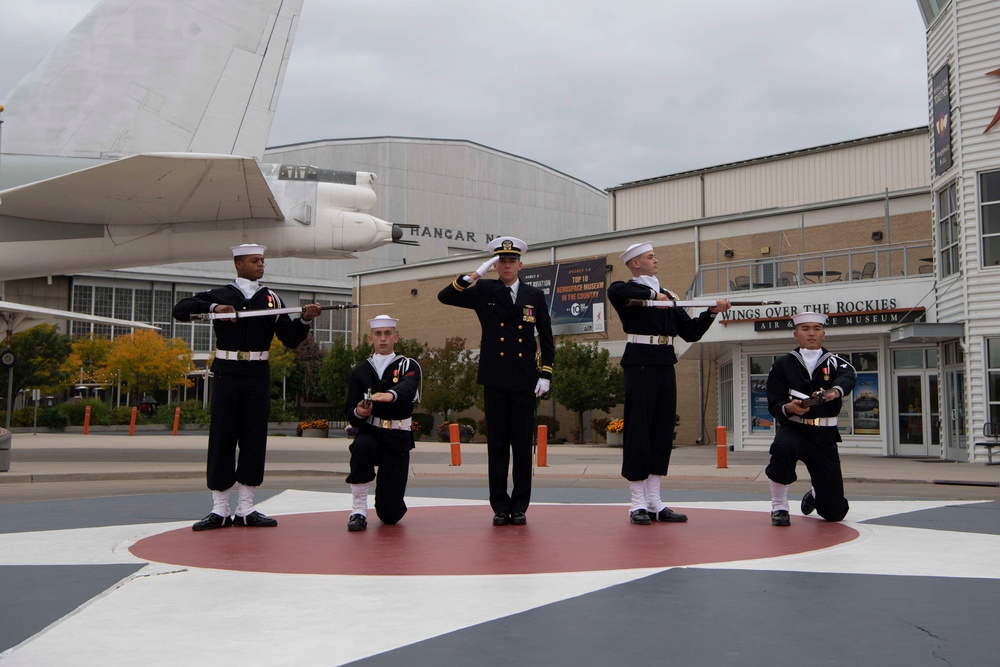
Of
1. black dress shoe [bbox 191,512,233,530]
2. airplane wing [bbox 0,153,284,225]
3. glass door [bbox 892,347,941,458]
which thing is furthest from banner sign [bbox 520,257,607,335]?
black dress shoe [bbox 191,512,233,530]

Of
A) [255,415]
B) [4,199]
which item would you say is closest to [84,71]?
[4,199]

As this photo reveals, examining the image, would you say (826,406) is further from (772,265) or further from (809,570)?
(772,265)

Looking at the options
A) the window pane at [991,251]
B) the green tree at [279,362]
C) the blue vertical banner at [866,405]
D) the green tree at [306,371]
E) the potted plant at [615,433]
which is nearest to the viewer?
the window pane at [991,251]

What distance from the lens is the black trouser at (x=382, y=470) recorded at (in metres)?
7.04

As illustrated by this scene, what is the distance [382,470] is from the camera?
23.5 feet

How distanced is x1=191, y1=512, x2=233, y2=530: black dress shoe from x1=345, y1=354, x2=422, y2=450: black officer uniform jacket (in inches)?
47.8

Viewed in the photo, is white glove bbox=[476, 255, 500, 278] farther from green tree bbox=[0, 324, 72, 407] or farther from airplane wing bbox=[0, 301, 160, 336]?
green tree bbox=[0, 324, 72, 407]

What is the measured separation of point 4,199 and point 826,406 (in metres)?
15.4

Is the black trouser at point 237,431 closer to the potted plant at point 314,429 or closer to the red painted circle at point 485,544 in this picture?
the red painted circle at point 485,544

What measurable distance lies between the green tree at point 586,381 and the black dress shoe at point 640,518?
2629cm

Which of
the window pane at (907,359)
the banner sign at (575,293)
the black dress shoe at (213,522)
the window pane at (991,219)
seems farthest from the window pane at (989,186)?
the banner sign at (575,293)

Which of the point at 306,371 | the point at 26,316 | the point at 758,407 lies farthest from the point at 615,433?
the point at 306,371

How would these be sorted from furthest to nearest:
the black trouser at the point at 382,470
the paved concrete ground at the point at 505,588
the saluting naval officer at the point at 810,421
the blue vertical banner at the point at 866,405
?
the blue vertical banner at the point at 866,405, the black trouser at the point at 382,470, the saluting naval officer at the point at 810,421, the paved concrete ground at the point at 505,588

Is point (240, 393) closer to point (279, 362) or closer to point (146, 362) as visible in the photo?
point (146, 362)
